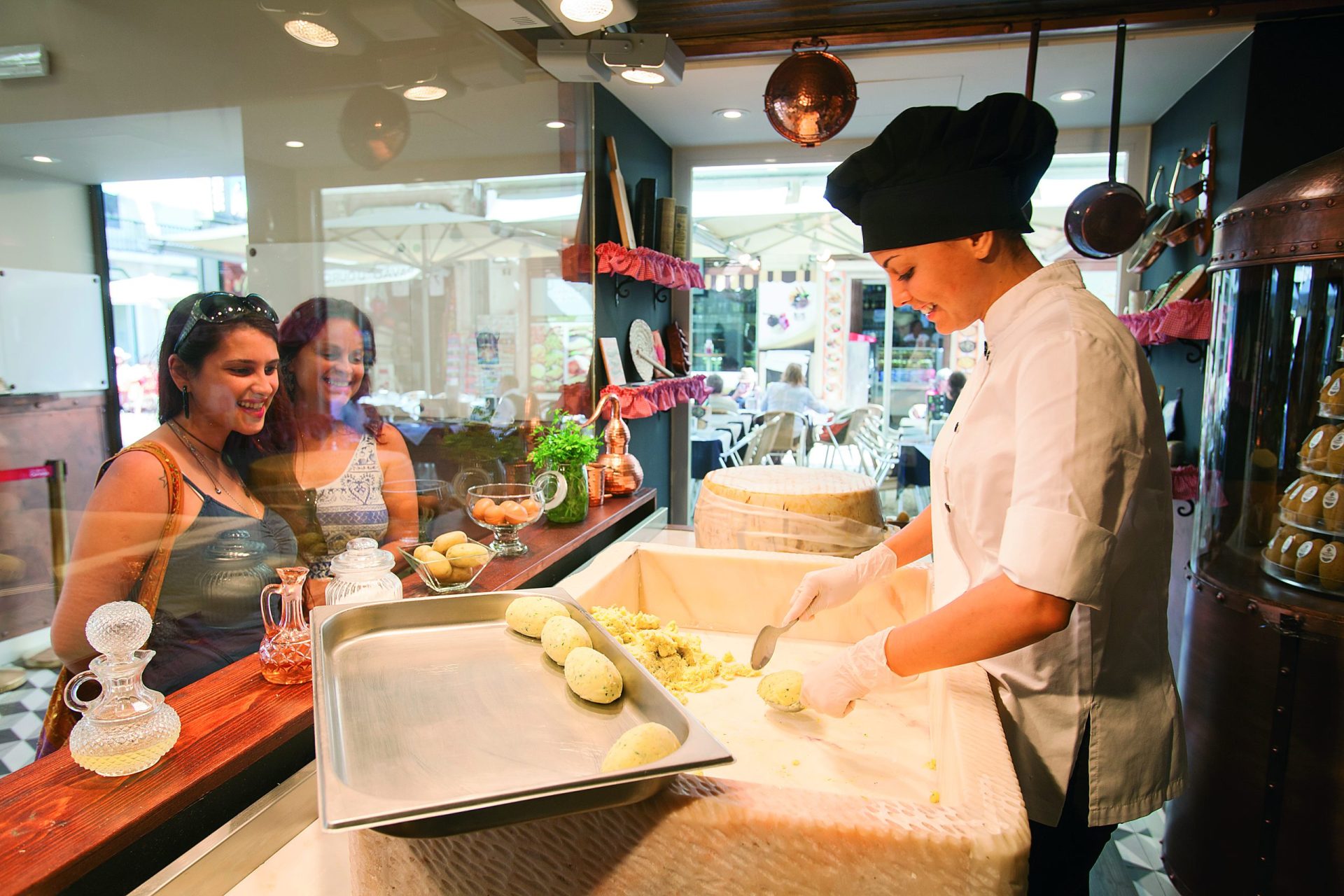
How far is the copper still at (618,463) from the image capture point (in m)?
2.79

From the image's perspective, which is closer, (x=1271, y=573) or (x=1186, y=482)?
(x=1271, y=573)

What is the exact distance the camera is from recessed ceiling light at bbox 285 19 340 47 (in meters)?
1.61

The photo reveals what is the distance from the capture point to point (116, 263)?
1.15 meters

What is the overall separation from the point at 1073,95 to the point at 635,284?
92.5 inches

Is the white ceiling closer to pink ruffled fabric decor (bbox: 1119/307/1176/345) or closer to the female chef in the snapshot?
pink ruffled fabric decor (bbox: 1119/307/1176/345)

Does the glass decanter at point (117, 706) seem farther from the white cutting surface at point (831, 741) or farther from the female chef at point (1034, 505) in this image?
the female chef at point (1034, 505)

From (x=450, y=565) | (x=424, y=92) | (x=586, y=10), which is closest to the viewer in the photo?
(x=450, y=565)

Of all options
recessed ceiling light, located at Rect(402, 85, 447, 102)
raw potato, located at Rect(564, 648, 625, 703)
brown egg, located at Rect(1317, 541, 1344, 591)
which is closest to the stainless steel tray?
raw potato, located at Rect(564, 648, 625, 703)

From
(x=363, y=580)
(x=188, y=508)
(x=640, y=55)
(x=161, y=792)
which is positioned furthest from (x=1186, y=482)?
(x=161, y=792)

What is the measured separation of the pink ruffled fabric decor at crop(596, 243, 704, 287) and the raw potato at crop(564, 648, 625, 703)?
300 cm

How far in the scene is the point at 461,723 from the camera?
89 centimetres

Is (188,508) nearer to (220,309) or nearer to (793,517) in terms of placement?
(220,309)

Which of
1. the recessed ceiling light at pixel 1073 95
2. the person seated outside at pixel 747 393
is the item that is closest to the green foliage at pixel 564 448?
the recessed ceiling light at pixel 1073 95

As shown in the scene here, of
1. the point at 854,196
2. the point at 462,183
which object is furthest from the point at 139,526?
the point at 462,183
